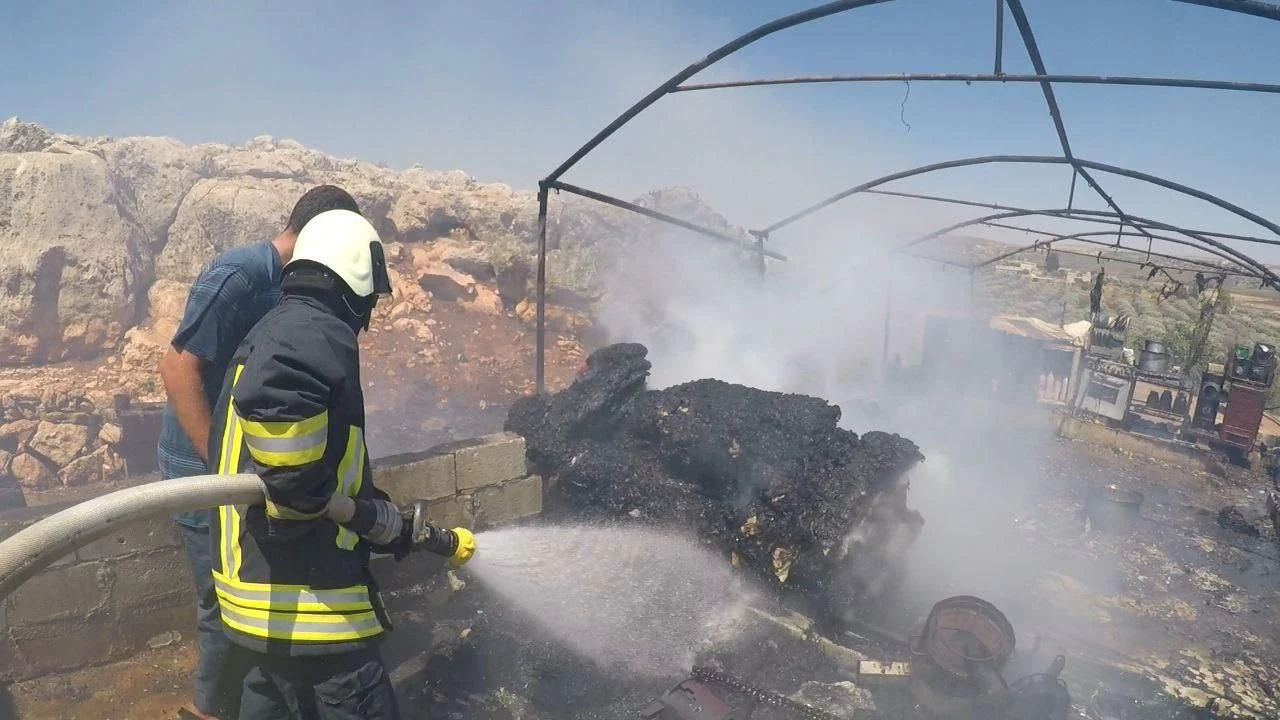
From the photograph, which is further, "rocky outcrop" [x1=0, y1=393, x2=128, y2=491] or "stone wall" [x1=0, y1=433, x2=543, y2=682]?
"rocky outcrop" [x1=0, y1=393, x2=128, y2=491]

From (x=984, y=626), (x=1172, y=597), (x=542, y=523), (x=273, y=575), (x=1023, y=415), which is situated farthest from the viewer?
(x=1023, y=415)

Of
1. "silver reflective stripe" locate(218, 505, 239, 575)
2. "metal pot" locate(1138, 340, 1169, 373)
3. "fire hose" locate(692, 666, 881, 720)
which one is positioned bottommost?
"fire hose" locate(692, 666, 881, 720)

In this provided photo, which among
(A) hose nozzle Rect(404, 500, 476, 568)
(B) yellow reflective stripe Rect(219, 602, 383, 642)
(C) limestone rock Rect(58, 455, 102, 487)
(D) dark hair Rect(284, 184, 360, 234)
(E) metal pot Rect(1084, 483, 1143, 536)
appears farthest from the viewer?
(C) limestone rock Rect(58, 455, 102, 487)

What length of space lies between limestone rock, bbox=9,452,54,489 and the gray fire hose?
1000 centimetres

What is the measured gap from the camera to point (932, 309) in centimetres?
1738

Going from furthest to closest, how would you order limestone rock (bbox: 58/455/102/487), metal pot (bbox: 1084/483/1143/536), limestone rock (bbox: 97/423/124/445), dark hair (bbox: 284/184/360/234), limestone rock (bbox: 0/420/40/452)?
1. limestone rock (bbox: 97/423/124/445)
2. limestone rock (bbox: 0/420/40/452)
3. limestone rock (bbox: 58/455/102/487)
4. metal pot (bbox: 1084/483/1143/536)
5. dark hair (bbox: 284/184/360/234)

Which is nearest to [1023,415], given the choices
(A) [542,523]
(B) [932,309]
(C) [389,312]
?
(B) [932,309]

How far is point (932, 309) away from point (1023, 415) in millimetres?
4740

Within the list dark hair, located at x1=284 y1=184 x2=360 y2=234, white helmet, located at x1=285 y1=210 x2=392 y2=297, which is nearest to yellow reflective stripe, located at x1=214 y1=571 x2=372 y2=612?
white helmet, located at x1=285 y1=210 x2=392 y2=297

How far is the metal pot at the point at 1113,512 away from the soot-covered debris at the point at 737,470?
449 cm

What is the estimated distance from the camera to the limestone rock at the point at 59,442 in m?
9.38

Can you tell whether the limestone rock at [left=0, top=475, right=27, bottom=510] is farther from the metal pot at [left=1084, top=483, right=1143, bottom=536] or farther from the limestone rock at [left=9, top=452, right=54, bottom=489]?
the metal pot at [left=1084, top=483, right=1143, bottom=536]

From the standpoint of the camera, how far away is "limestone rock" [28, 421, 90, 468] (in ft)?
30.8

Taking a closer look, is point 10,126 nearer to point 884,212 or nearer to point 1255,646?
point 1255,646
